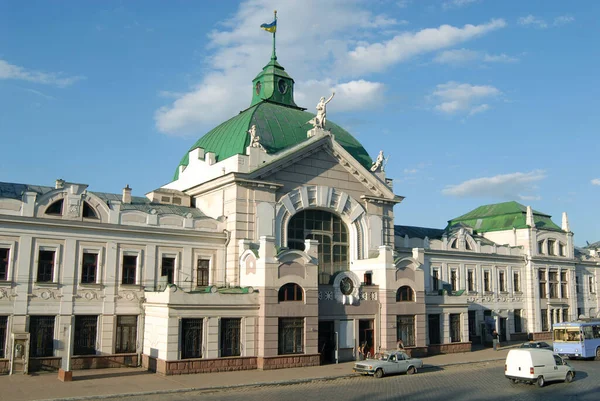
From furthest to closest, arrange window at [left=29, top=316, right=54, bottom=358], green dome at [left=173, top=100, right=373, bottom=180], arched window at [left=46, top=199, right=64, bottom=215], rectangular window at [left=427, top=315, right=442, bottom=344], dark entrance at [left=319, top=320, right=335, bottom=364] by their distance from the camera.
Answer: rectangular window at [left=427, top=315, right=442, bottom=344]
green dome at [left=173, top=100, right=373, bottom=180]
dark entrance at [left=319, top=320, right=335, bottom=364]
arched window at [left=46, top=199, right=64, bottom=215]
window at [left=29, top=316, right=54, bottom=358]

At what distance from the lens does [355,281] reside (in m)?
39.4

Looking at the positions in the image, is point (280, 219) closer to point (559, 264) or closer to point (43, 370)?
point (43, 370)

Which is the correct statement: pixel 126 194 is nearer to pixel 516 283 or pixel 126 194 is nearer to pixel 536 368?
pixel 536 368

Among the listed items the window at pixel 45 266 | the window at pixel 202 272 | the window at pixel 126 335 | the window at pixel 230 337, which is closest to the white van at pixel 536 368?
the window at pixel 230 337

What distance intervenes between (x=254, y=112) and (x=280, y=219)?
9.37 m

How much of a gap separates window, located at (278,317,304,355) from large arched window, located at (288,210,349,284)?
224 inches

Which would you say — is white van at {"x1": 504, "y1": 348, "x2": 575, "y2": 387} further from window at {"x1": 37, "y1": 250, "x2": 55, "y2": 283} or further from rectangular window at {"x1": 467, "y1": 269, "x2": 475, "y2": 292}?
window at {"x1": 37, "y1": 250, "x2": 55, "y2": 283}

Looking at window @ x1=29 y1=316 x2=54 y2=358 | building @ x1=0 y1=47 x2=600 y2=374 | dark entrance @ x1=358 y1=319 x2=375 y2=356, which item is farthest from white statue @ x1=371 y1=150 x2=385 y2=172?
window @ x1=29 y1=316 x2=54 y2=358

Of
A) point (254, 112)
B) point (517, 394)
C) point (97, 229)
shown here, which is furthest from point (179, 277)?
point (517, 394)

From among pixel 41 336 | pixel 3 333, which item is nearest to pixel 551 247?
pixel 41 336

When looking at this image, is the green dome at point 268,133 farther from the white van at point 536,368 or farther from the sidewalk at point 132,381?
the white van at point 536,368

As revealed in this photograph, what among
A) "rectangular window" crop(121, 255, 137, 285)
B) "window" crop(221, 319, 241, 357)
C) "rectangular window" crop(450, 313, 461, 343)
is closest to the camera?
"window" crop(221, 319, 241, 357)

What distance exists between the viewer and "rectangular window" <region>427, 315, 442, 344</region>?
44031mm

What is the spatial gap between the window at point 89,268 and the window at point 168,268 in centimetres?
407
